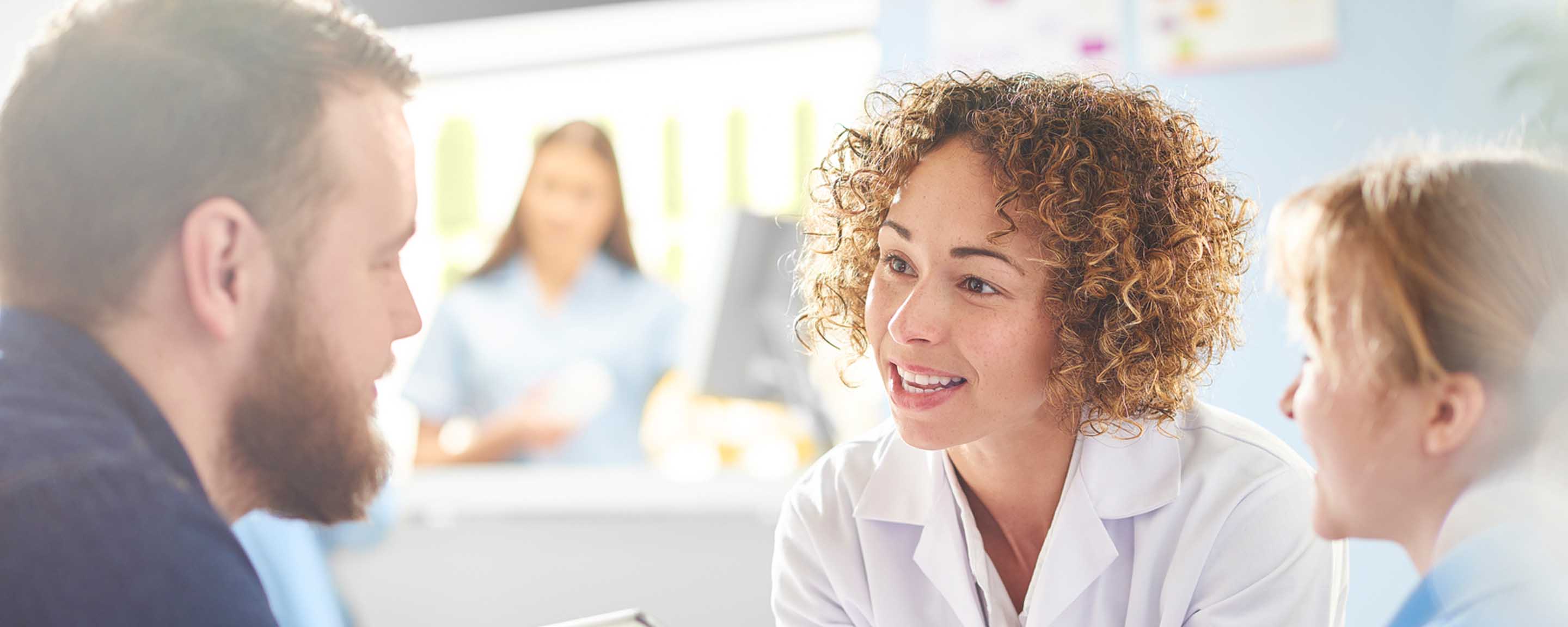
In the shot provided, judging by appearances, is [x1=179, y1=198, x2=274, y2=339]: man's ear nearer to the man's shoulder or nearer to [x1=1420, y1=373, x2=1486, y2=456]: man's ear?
the man's shoulder

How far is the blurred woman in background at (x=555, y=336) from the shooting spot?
2.69 meters

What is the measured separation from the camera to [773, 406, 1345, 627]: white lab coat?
1176mm

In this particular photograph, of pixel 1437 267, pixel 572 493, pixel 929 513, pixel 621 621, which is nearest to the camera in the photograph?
pixel 1437 267

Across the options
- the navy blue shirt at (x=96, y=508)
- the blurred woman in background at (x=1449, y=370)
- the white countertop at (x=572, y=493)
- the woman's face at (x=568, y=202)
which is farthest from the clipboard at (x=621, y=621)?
the woman's face at (x=568, y=202)

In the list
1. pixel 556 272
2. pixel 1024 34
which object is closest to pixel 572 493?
pixel 556 272

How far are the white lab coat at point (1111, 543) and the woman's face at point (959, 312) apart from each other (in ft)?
0.46

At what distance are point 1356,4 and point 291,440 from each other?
6.78 ft

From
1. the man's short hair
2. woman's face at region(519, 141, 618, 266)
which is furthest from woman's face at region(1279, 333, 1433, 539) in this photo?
woman's face at region(519, 141, 618, 266)

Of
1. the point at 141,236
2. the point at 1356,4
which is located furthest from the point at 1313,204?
the point at 1356,4

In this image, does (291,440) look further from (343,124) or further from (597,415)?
(597,415)

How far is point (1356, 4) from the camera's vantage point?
210cm

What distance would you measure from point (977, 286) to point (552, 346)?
1746 millimetres

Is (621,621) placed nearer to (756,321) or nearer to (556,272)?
(756,321)

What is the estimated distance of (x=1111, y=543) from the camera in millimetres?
1221
